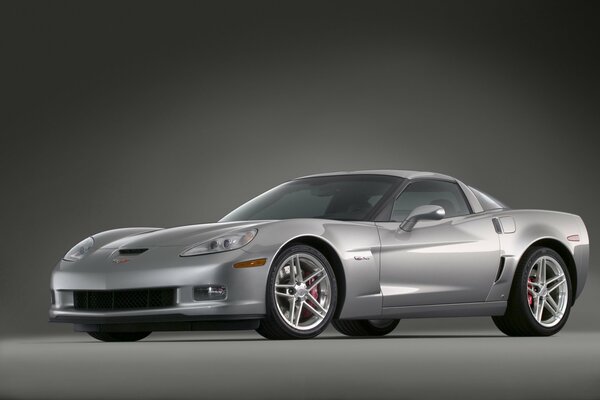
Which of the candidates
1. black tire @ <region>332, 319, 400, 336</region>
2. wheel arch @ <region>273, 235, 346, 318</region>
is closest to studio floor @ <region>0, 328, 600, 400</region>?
wheel arch @ <region>273, 235, 346, 318</region>

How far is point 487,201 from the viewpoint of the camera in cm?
1053

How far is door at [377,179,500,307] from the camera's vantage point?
30.0 ft

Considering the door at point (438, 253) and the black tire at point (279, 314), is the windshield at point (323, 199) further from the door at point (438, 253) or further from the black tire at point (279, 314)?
the black tire at point (279, 314)

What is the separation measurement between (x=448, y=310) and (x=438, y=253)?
49 centimetres

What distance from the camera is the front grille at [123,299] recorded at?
8391 millimetres

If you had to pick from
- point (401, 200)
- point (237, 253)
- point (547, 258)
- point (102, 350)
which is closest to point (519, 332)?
point (547, 258)

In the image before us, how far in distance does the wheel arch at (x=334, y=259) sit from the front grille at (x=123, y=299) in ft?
3.37

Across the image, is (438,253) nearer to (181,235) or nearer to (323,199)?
(323,199)

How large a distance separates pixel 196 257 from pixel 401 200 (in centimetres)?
232

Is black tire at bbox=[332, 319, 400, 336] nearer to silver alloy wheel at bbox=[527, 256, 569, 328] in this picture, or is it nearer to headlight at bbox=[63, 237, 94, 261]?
silver alloy wheel at bbox=[527, 256, 569, 328]

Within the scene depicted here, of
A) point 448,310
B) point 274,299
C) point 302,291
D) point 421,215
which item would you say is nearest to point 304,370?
point 274,299

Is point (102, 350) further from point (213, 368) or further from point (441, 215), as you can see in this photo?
point (441, 215)

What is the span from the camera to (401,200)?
10.0 meters

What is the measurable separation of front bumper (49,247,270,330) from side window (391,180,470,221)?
2090 millimetres
